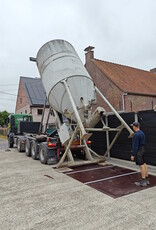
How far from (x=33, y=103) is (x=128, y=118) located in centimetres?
1878

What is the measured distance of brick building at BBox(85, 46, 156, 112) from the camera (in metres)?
15.8

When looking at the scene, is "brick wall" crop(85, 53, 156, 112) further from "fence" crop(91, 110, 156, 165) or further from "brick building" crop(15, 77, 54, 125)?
"brick building" crop(15, 77, 54, 125)

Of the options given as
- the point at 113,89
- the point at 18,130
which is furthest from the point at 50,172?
the point at 113,89

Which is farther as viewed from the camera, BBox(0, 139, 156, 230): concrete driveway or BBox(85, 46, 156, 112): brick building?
BBox(85, 46, 156, 112): brick building

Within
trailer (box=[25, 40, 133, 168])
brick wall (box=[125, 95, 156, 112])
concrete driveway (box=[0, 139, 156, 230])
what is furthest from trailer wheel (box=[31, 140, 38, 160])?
brick wall (box=[125, 95, 156, 112])

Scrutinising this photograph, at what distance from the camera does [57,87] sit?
23.6ft

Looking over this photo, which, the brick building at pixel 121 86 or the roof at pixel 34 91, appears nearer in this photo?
the brick building at pixel 121 86

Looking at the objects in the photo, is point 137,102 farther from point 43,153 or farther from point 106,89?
point 43,153

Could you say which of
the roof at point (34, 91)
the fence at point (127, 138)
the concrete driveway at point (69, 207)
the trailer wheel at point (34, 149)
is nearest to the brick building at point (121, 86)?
the fence at point (127, 138)

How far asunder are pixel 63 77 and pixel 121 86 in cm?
1008

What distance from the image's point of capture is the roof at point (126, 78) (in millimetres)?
16611

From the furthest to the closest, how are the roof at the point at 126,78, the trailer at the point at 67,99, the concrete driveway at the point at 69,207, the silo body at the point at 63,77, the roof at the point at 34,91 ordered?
1. the roof at the point at 34,91
2. the roof at the point at 126,78
3. the silo body at the point at 63,77
4. the trailer at the point at 67,99
5. the concrete driveway at the point at 69,207

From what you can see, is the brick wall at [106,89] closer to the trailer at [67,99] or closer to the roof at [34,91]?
the trailer at [67,99]

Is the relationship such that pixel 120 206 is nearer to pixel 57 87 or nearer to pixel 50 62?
pixel 57 87
